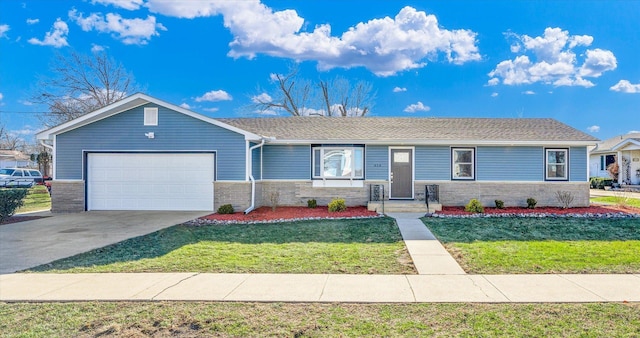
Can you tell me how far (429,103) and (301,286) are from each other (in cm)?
2471

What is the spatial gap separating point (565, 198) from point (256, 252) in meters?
12.6

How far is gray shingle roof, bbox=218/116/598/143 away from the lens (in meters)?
14.2

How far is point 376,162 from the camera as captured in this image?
14.4 meters

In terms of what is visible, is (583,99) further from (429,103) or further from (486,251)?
(486,251)

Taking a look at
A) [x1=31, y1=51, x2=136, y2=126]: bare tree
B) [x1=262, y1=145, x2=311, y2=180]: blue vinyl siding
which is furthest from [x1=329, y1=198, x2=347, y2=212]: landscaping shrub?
[x1=31, y1=51, x2=136, y2=126]: bare tree

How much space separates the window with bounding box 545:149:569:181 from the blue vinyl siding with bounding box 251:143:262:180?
11420mm

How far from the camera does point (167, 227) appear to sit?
10.2m

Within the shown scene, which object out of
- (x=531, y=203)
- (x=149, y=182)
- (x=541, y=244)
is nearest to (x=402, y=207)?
(x=531, y=203)

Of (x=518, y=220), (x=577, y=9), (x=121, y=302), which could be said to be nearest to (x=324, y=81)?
(x=577, y=9)

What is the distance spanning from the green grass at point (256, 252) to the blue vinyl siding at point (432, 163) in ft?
16.5

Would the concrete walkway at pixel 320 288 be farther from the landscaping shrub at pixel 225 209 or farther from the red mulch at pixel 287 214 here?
the landscaping shrub at pixel 225 209

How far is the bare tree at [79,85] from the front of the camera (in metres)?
28.3

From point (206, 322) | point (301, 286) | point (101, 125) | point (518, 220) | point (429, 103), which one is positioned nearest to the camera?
point (206, 322)

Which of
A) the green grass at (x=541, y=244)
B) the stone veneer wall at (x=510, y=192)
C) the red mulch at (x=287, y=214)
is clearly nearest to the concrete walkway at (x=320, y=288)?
the green grass at (x=541, y=244)
